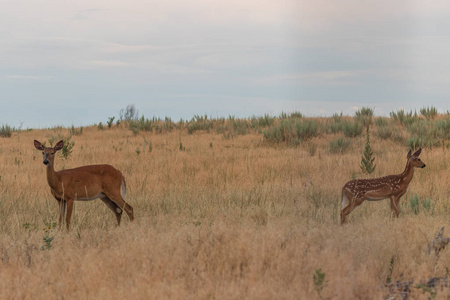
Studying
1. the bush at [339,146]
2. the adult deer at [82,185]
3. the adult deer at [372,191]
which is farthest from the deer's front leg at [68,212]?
the bush at [339,146]

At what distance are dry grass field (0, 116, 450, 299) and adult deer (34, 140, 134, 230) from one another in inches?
13.3

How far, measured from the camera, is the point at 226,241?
6.04 meters

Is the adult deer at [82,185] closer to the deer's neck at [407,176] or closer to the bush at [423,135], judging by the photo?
the deer's neck at [407,176]

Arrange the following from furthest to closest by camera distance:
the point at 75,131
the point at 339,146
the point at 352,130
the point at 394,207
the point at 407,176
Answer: the point at 75,131
the point at 352,130
the point at 339,146
the point at 407,176
the point at 394,207

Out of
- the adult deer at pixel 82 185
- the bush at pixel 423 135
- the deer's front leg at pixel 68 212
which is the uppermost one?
the bush at pixel 423 135

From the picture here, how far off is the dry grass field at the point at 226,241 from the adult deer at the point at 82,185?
34 cm

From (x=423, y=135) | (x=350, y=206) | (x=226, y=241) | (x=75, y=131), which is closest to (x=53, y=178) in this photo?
(x=226, y=241)

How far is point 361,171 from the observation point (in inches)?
500

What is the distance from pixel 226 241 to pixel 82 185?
2754mm

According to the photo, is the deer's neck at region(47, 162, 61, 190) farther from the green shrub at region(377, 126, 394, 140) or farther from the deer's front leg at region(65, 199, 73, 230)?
the green shrub at region(377, 126, 394, 140)

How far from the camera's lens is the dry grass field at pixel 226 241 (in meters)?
4.91

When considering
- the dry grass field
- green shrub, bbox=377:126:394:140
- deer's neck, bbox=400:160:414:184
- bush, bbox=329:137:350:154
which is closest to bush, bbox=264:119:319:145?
bush, bbox=329:137:350:154

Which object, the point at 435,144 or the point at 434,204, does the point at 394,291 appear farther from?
the point at 435,144

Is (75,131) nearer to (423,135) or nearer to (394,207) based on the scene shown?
(423,135)
